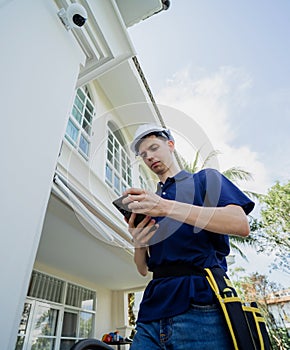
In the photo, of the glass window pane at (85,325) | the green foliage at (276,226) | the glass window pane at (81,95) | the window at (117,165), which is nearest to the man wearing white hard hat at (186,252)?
the window at (117,165)

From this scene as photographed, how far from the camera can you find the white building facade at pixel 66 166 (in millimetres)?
825

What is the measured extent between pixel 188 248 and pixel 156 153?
536 mm

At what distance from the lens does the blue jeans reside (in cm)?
69

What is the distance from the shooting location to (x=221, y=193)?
2.96 ft

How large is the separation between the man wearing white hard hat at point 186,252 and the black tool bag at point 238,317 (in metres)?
0.03

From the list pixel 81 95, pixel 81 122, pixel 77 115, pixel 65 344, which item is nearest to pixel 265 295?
pixel 65 344

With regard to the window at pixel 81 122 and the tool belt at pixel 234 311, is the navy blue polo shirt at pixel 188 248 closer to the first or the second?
the tool belt at pixel 234 311

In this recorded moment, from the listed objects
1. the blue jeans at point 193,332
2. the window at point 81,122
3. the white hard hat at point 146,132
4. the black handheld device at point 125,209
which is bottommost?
the blue jeans at point 193,332

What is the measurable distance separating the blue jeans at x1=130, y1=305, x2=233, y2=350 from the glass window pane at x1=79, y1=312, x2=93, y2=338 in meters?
5.51

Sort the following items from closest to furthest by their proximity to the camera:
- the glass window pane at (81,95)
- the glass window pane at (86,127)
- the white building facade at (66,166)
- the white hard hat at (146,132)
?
the white building facade at (66,166), the white hard hat at (146,132), the glass window pane at (86,127), the glass window pane at (81,95)

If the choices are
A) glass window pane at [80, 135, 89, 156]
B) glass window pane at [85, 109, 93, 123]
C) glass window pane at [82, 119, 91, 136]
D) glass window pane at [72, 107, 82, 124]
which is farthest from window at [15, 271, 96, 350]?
glass window pane at [85, 109, 93, 123]

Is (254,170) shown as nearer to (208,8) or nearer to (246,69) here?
(246,69)

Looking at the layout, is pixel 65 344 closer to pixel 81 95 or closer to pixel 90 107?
pixel 90 107

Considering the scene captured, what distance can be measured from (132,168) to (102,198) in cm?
228
